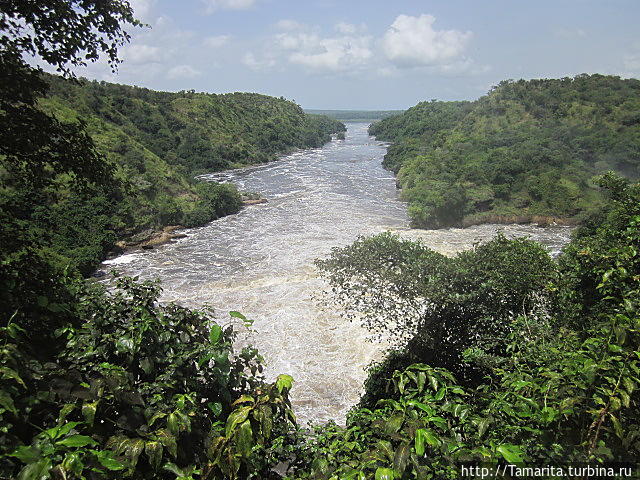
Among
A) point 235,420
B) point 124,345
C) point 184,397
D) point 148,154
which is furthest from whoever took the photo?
point 148,154

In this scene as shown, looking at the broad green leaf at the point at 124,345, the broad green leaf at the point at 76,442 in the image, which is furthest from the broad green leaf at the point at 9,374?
the broad green leaf at the point at 124,345

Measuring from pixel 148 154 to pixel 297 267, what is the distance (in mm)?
22660

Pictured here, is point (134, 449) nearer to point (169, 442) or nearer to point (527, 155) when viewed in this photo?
point (169, 442)

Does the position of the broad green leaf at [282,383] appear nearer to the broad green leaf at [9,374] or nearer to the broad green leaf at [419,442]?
the broad green leaf at [419,442]

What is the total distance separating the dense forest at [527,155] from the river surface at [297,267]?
2.27m

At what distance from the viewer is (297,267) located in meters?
20.7

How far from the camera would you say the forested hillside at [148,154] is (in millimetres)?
22688

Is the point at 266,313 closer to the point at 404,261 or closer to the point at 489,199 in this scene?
the point at 404,261

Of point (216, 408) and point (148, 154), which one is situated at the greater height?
point (148, 154)

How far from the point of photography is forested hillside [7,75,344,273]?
2269 cm

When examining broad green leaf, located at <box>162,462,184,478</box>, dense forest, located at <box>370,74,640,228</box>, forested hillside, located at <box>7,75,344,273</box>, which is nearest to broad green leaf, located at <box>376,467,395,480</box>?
broad green leaf, located at <box>162,462,184,478</box>

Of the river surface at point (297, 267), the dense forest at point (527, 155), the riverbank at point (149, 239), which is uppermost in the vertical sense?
the dense forest at point (527, 155)

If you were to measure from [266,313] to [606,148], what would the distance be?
127ft

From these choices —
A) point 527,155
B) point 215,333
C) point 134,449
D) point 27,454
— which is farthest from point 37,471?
point 527,155
